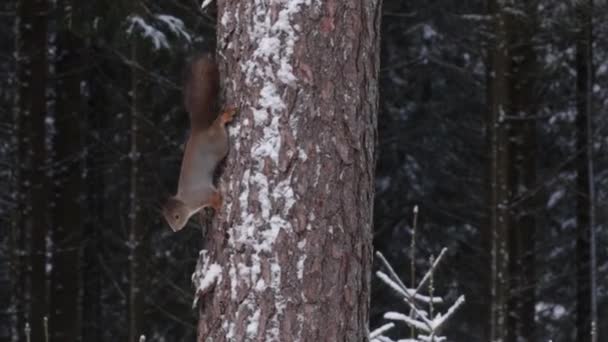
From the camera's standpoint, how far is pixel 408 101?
15.6m

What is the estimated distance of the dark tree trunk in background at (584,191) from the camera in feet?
41.9

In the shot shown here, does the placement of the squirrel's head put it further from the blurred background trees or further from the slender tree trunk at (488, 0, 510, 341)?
the slender tree trunk at (488, 0, 510, 341)

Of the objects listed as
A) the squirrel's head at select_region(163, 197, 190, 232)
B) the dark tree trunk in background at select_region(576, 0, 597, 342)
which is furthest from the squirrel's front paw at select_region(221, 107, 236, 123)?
the dark tree trunk in background at select_region(576, 0, 597, 342)

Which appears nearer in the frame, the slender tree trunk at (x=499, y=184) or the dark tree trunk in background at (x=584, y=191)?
the slender tree trunk at (x=499, y=184)

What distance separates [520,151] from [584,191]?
2.70m

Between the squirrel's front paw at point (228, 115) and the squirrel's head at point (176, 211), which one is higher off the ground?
the squirrel's front paw at point (228, 115)

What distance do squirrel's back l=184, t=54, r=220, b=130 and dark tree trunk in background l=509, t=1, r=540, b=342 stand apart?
7.80 metres

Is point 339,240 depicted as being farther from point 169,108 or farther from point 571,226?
point 571,226

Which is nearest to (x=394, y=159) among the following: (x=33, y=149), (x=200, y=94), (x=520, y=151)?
(x=520, y=151)

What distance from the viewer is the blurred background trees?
11.2m

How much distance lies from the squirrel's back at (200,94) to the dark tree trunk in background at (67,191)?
908 cm

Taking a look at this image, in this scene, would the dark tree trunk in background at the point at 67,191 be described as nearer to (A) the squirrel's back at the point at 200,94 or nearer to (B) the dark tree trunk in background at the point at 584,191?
(B) the dark tree trunk in background at the point at 584,191

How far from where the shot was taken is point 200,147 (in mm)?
3264

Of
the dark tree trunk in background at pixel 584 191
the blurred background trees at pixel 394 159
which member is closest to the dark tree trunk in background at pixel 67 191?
the blurred background trees at pixel 394 159
